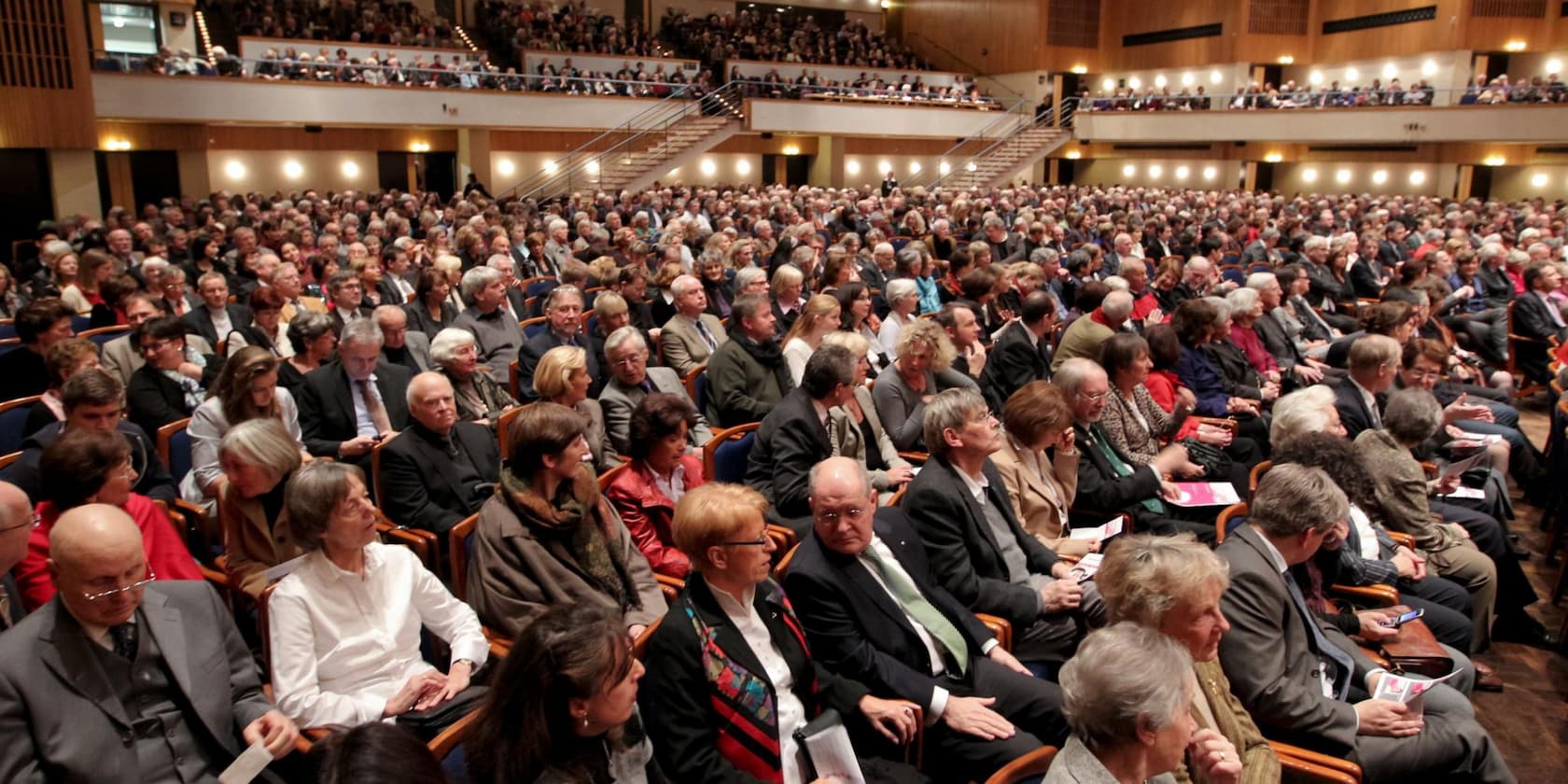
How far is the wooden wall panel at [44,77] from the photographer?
44.0 ft

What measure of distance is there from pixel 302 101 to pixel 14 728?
17.8m

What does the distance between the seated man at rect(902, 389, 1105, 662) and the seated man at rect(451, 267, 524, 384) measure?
130 inches

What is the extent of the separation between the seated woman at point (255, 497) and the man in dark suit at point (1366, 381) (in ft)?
14.2

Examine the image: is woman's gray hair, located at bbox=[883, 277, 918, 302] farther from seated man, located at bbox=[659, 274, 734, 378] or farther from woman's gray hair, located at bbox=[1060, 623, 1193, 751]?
woman's gray hair, located at bbox=[1060, 623, 1193, 751]

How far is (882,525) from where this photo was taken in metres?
3.10

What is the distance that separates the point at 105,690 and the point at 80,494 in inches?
35.1

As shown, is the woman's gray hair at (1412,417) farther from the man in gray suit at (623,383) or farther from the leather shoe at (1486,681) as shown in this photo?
the man in gray suit at (623,383)

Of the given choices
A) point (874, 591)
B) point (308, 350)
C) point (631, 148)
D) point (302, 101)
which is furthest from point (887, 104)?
point (874, 591)

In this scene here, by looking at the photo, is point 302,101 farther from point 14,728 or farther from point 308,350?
point 14,728

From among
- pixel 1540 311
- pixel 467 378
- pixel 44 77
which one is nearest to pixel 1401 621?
pixel 467 378

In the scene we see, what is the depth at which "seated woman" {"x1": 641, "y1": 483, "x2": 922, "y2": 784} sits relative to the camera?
233cm

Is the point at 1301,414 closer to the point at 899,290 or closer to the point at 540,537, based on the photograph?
the point at 540,537

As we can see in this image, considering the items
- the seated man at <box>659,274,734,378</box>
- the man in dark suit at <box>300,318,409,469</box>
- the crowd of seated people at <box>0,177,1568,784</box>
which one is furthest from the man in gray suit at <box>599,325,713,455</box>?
the seated man at <box>659,274,734,378</box>

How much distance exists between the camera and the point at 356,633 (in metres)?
2.62
